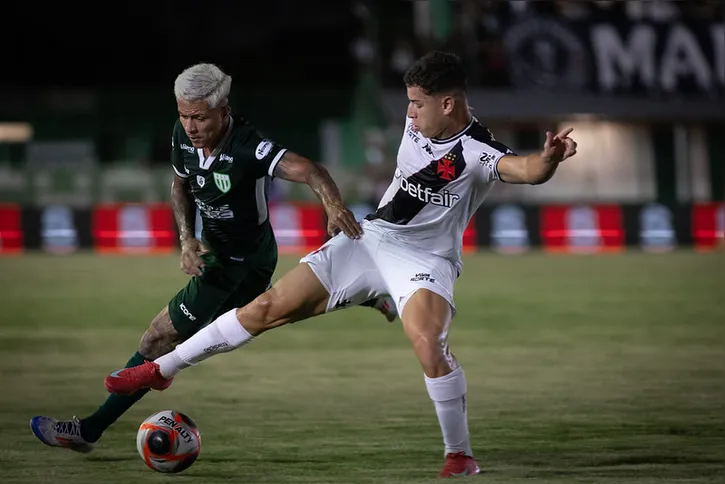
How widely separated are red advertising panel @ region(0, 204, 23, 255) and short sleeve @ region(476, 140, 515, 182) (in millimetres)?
19379

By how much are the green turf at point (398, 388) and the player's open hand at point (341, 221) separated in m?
1.27

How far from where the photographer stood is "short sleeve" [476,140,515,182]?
6.57 meters

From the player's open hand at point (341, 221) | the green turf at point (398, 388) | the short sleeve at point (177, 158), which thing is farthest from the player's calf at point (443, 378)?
the short sleeve at point (177, 158)

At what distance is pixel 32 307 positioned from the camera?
15.6 metres

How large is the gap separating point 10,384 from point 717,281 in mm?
11390

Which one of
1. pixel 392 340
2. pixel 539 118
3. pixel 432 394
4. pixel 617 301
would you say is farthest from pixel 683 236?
pixel 432 394

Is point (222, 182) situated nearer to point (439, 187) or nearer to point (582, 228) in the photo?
point (439, 187)

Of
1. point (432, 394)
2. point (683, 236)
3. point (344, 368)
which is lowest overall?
point (683, 236)

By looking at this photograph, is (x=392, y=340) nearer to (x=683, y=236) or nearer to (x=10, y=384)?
(x=10, y=384)

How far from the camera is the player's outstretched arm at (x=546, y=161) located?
6137 mm

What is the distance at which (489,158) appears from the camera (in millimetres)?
6590

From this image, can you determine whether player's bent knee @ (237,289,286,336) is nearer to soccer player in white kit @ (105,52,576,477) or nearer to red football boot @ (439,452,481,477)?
soccer player in white kit @ (105,52,576,477)

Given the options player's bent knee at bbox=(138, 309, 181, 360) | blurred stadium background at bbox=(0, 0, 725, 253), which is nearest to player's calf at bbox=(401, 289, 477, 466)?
player's bent knee at bbox=(138, 309, 181, 360)

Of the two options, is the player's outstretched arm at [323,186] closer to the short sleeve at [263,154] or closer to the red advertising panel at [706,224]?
the short sleeve at [263,154]
